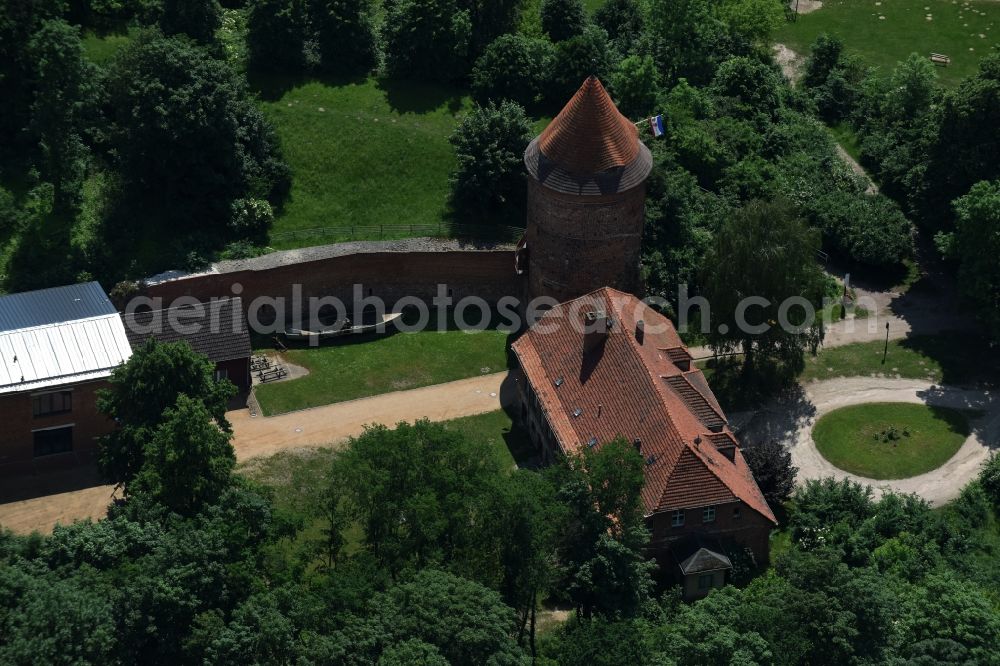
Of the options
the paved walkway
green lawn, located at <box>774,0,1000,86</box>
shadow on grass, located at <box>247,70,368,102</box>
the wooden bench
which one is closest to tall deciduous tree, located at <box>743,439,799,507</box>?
the paved walkway

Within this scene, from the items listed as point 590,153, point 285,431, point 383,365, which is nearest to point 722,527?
point 590,153

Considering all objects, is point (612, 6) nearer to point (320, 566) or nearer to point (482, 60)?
point (482, 60)

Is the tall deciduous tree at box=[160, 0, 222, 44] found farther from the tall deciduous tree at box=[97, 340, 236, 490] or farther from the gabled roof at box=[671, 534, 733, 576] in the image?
the gabled roof at box=[671, 534, 733, 576]

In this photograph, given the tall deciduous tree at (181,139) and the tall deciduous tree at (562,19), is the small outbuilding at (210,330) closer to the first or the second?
the tall deciduous tree at (181,139)

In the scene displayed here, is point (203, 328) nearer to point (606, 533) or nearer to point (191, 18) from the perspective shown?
point (191, 18)

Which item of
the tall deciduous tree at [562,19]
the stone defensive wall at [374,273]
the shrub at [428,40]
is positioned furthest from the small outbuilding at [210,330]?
the tall deciduous tree at [562,19]
